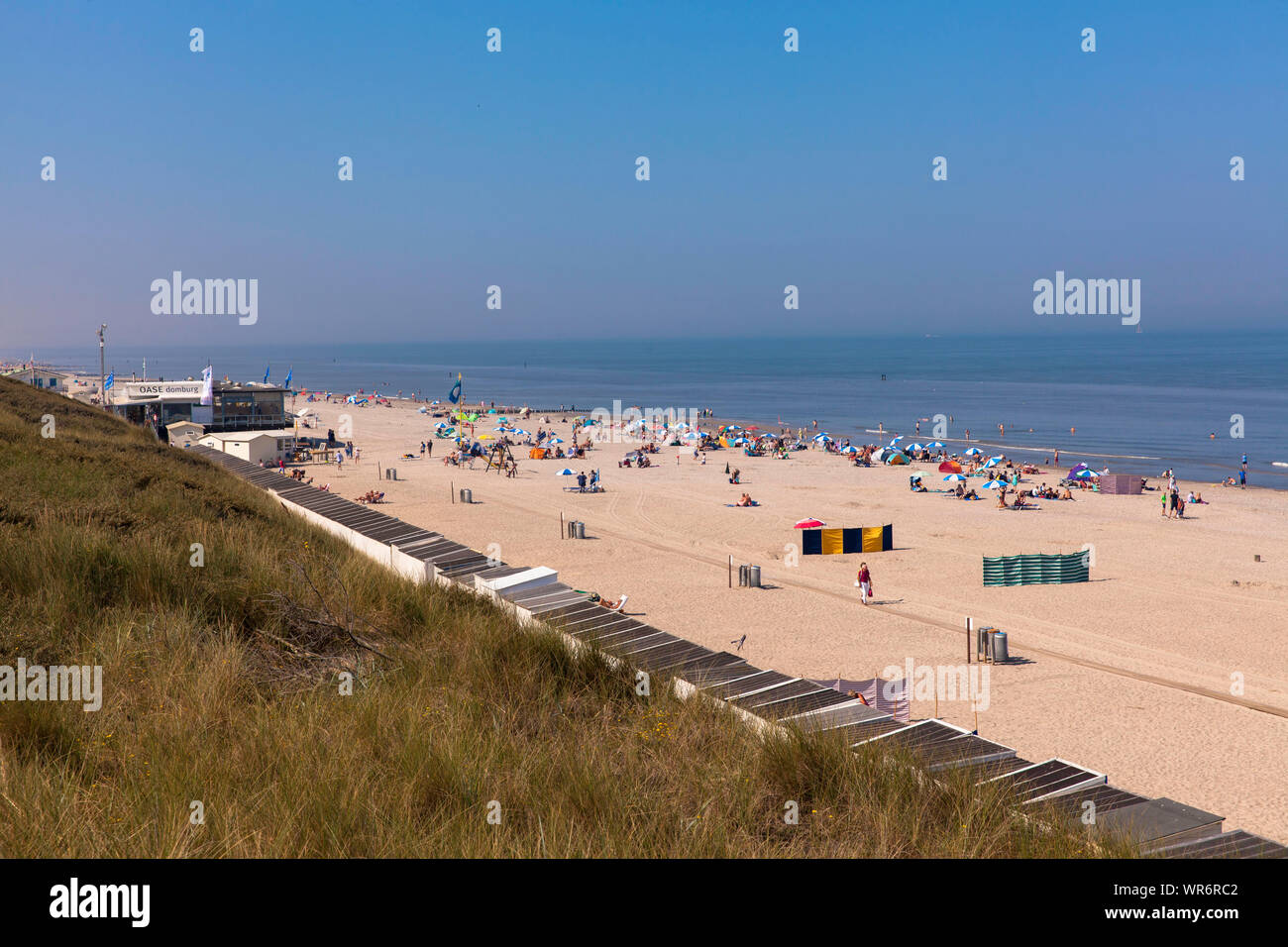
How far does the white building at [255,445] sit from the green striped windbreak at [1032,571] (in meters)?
30.9

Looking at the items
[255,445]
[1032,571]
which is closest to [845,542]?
[1032,571]

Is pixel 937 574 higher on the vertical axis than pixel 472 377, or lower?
lower

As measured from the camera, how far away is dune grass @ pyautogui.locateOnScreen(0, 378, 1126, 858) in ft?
9.83

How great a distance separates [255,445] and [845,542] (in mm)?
28246

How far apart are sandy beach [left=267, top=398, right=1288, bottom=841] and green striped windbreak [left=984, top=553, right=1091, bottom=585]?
0.49m

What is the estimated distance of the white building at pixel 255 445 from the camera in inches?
1526

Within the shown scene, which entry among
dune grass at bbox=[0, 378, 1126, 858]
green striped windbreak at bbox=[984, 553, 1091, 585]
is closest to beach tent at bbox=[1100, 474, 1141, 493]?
green striped windbreak at bbox=[984, 553, 1091, 585]

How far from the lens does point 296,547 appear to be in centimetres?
922

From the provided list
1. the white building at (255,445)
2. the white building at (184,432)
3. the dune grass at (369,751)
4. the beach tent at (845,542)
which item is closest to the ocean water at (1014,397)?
the beach tent at (845,542)

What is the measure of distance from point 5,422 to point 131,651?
1211 cm

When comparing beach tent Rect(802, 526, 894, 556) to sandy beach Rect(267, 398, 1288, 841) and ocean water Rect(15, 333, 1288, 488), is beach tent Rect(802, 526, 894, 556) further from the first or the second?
ocean water Rect(15, 333, 1288, 488)

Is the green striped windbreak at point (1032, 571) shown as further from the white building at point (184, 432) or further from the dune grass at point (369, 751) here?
the white building at point (184, 432)
